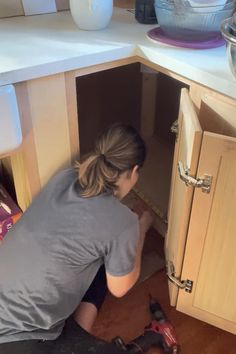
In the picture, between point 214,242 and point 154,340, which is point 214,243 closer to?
point 214,242

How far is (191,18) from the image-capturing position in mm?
1004

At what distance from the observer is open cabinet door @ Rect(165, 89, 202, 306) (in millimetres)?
860

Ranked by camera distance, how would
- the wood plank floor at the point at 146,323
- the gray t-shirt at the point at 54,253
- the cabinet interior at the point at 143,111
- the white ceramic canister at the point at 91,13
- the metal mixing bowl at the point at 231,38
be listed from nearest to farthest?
the metal mixing bowl at the point at 231,38
the gray t-shirt at the point at 54,253
the white ceramic canister at the point at 91,13
the wood plank floor at the point at 146,323
the cabinet interior at the point at 143,111

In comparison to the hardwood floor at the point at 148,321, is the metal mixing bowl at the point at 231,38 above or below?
above

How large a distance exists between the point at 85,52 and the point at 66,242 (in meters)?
0.49

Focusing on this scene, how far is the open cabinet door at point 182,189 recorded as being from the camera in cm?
86

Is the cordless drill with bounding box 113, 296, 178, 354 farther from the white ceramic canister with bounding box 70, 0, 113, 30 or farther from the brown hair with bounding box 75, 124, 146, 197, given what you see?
the white ceramic canister with bounding box 70, 0, 113, 30

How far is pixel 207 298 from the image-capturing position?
1130 mm

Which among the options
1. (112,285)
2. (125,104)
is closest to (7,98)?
(112,285)

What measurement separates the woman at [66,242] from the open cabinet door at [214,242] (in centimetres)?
18

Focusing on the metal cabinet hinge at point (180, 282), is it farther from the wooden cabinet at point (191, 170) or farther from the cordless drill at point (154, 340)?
the cordless drill at point (154, 340)

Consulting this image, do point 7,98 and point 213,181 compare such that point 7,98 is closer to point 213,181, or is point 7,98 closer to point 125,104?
point 213,181

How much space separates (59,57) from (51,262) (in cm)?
51

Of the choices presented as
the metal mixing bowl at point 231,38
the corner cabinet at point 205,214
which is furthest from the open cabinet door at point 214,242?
the metal mixing bowl at point 231,38
